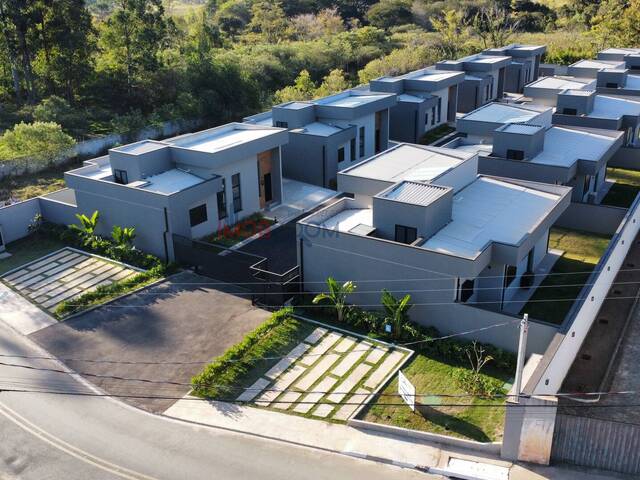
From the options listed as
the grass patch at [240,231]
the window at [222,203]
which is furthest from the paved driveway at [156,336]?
the window at [222,203]

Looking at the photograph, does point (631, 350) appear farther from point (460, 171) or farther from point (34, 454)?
point (34, 454)

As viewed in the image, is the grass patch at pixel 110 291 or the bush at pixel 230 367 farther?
the grass patch at pixel 110 291

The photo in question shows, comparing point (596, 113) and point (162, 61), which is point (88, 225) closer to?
point (162, 61)

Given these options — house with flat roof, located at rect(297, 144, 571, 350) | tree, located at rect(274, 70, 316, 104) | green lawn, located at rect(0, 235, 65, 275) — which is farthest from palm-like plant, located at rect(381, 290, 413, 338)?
tree, located at rect(274, 70, 316, 104)

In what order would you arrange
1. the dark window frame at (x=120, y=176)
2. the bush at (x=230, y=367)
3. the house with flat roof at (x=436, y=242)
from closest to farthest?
1. the bush at (x=230, y=367)
2. the house with flat roof at (x=436, y=242)
3. the dark window frame at (x=120, y=176)

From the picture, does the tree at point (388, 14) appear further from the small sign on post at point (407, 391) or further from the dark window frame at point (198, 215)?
the small sign on post at point (407, 391)

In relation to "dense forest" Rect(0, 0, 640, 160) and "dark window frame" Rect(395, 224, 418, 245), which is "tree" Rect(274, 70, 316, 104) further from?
"dark window frame" Rect(395, 224, 418, 245)
